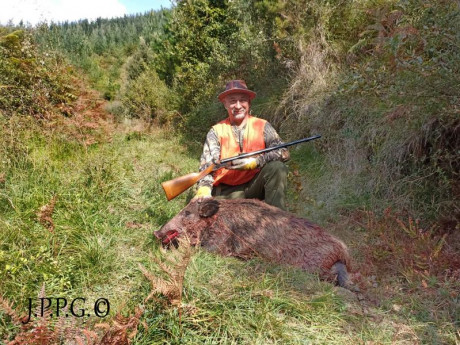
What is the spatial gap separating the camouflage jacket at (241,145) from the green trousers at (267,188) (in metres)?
0.12

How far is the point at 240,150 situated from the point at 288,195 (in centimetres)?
137

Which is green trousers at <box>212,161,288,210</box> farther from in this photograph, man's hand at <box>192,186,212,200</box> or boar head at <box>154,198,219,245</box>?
boar head at <box>154,198,219,245</box>

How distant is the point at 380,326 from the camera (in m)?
2.57

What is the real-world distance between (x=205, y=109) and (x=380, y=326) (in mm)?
6701

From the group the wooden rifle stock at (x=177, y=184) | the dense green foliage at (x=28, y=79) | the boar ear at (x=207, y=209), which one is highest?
the dense green foliage at (x=28, y=79)

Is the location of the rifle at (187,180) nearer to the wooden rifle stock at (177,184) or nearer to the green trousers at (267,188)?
the wooden rifle stock at (177,184)

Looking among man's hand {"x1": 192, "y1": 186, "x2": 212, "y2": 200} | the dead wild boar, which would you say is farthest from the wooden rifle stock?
the dead wild boar

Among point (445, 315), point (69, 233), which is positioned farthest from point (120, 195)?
point (445, 315)

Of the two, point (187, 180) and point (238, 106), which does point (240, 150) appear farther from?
point (187, 180)

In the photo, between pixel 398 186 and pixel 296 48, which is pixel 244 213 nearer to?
pixel 398 186

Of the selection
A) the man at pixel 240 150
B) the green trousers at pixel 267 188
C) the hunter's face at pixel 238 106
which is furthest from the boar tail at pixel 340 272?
the hunter's face at pixel 238 106

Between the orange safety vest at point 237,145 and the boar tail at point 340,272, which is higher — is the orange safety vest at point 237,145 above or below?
above

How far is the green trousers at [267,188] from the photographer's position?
4312 mm

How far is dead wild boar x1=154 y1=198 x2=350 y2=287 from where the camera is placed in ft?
11.0
